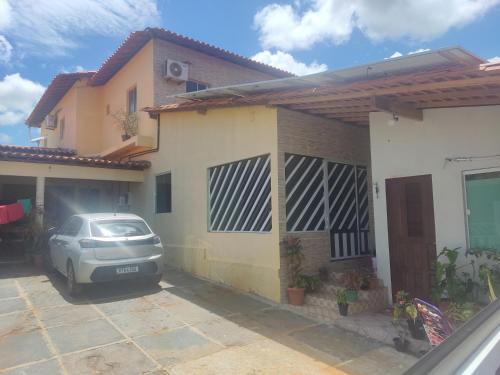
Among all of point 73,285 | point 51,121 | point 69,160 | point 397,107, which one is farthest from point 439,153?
point 51,121

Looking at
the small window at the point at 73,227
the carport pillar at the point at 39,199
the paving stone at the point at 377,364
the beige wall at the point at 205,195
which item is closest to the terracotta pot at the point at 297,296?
the beige wall at the point at 205,195

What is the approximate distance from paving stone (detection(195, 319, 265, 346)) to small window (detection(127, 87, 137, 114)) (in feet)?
32.8

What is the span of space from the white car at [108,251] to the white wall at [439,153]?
181 inches

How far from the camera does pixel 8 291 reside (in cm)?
753

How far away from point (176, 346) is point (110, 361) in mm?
846

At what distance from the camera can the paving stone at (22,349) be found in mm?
4379

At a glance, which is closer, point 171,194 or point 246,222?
point 246,222

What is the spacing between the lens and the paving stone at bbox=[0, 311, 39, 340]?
534 centimetres

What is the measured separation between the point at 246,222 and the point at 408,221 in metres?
3.31

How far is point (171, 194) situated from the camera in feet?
34.6

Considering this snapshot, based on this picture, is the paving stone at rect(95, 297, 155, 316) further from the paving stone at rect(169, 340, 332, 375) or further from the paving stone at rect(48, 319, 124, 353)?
the paving stone at rect(169, 340, 332, 375)

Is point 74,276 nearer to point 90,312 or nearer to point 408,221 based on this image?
point 90,312

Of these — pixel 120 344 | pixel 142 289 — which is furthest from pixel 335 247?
pixel 120 344

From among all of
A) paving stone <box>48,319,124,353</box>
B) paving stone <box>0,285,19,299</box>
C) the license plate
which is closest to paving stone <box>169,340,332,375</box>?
paving stone <box>48,319,124,353</box>
